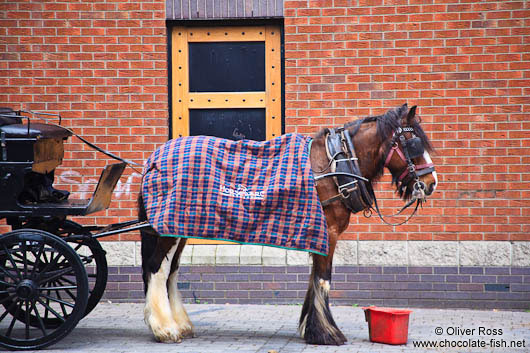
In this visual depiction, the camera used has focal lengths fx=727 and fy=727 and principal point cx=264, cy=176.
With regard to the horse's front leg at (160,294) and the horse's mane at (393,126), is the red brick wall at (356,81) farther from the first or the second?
the horse's front leg at (160,294)

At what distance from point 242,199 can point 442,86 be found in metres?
3.35

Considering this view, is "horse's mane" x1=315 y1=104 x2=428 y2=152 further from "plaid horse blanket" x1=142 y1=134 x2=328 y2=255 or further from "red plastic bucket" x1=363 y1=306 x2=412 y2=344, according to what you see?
"red plastic bucket" x1=363 y1=306 x2=412 y2=344

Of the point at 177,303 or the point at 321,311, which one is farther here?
the point at 177,303

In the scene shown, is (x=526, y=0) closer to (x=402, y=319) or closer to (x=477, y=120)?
(x=477, y=120)

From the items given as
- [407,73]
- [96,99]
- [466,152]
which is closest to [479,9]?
→ [407,73]

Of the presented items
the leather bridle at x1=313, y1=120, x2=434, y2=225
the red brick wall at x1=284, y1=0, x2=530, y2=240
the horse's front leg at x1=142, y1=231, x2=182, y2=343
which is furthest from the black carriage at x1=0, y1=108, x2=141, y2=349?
the red brick wall at x1=284, y1=0, x2=530, y2=240

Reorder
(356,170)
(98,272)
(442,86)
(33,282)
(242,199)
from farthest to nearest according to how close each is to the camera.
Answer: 1. (442,86)
2. (98,272)
3. (356,170)
4. (242,199)
5. (33,282)

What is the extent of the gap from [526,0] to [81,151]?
547cm

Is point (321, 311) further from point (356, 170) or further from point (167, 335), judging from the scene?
point (167, 335)

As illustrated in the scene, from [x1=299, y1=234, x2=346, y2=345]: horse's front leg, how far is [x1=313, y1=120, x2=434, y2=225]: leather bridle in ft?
1.35

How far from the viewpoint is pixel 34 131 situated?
249 inches

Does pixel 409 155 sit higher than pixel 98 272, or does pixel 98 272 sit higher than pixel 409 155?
pixel 409 155

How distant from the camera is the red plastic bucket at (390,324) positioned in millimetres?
6418

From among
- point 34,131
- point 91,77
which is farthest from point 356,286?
point 34,131
